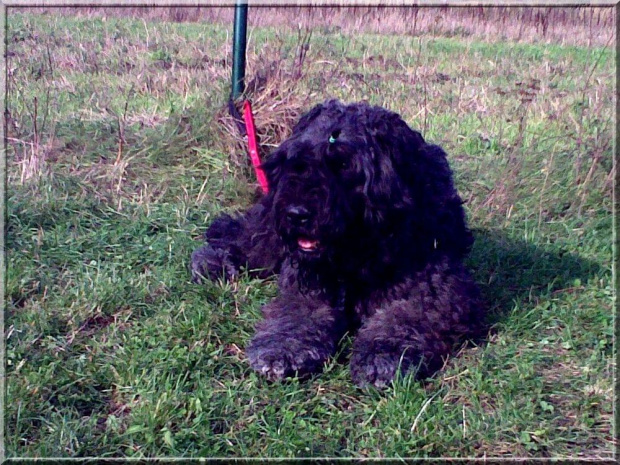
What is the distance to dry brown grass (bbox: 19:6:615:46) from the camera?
691 cm

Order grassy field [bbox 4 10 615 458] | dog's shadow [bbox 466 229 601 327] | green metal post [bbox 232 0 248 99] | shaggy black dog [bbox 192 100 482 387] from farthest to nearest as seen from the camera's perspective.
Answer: green metal post [bbox 232 0 248 99] → dog's shadow [bbox 466 229 601 327] → shaggy black dog [bbox 192 100 482 387] → grassy field [bbox 4 10 615 458]

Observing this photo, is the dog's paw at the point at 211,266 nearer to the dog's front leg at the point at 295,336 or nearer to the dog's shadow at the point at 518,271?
the dog's front leg at the point at 295,336

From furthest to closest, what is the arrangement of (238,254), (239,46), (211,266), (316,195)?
1. (239,46)
2. (238,254)
3. (211,266)
4. (316,195)

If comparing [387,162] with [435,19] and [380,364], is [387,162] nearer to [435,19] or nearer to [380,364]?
[380,364]

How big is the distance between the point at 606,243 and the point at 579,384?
1.93 m

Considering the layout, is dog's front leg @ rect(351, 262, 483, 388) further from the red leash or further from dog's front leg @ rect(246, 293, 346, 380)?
the red leash

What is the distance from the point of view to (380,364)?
3.13 m

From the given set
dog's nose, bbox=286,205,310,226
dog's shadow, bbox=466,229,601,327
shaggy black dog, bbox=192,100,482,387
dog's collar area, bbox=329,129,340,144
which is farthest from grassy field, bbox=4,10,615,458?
dog's collar area, bbox=329,129,340,144

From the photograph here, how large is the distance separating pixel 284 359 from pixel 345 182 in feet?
2.92

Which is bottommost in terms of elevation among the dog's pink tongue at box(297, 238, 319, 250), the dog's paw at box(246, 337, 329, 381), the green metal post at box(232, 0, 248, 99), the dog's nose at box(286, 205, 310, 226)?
the dog's paw at box(246, 337, 329, 381)

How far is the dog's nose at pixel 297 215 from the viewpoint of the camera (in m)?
2.99

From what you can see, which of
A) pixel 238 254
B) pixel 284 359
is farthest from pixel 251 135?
pixel 284 359

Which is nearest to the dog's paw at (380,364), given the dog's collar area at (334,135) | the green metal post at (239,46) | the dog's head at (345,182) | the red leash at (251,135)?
the dog's head at (345,182)

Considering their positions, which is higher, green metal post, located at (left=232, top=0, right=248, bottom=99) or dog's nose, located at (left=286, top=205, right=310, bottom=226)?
green metal post, located at (left=232, top=0, right=248, bottom=99)
